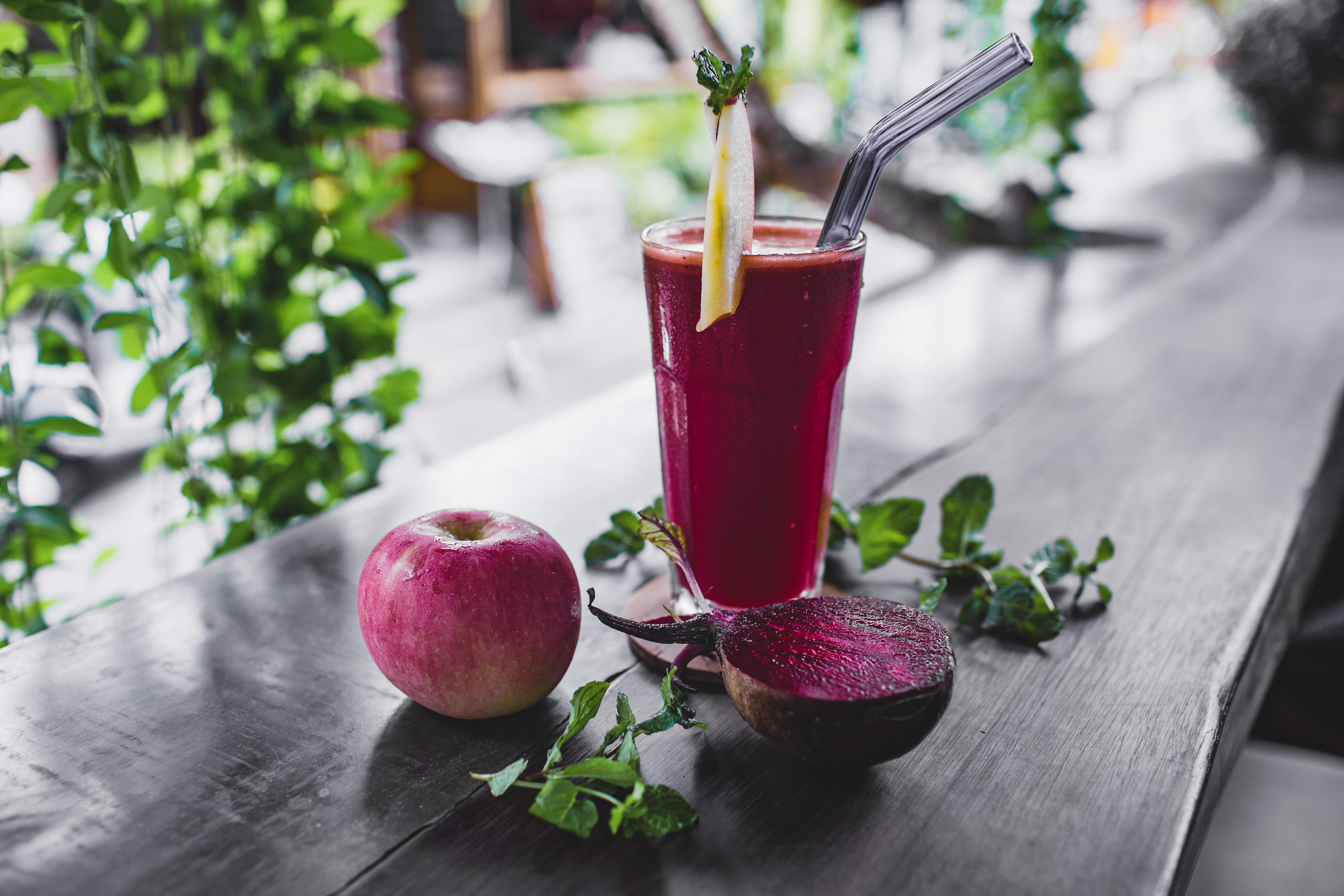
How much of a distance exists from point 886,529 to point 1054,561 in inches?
5.5

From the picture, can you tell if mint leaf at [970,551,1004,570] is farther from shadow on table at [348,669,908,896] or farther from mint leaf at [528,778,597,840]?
mint leaf at [528,778,597,840]

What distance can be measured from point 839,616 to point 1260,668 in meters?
0.40

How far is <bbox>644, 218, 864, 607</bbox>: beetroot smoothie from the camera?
25.8 inches

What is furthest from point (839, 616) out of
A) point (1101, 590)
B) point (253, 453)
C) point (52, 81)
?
point (253, 453)

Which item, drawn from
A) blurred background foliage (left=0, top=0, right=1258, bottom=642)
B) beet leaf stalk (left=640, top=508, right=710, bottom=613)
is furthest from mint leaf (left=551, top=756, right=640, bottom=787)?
blurred background foliage (left=0, top=0, right=1258, bottom=642)

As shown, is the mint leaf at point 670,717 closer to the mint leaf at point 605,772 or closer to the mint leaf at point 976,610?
the mint leaf at point 605,772

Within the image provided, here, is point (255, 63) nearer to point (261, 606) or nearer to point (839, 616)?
point (261, 606)

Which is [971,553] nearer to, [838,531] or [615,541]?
[838,531]

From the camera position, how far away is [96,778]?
562mm

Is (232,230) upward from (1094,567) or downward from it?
upward

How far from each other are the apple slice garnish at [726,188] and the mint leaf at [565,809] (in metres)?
0.32

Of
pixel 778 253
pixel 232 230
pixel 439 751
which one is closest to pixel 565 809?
pixel 439 751

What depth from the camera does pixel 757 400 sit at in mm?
693

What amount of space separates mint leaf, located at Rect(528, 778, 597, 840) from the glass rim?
347 millimetres
